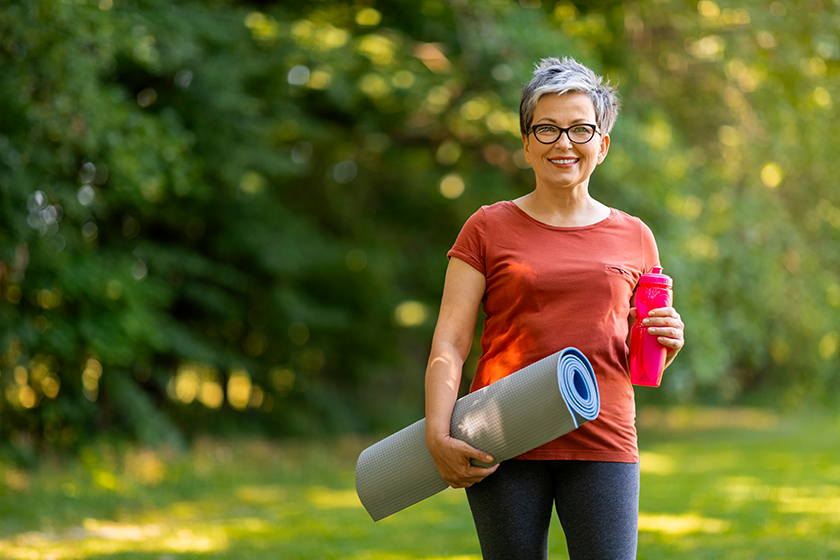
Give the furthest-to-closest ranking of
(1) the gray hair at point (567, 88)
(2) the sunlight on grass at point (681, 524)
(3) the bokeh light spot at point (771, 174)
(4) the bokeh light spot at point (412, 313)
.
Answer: (4) the bokeh light spot at point (412, 313) → (3) the bokeh light spot at point (771, 174) → (2) the sunlight on grass at point (681, 524) → (1) the gray hair at point (567, 88)

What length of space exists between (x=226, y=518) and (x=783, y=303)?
765cm

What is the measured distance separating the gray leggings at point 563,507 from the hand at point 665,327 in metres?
0.32

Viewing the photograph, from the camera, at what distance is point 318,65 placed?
10.3 meters

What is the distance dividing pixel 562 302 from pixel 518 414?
30 centimetres

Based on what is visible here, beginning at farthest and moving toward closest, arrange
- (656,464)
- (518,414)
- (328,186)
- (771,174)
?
(328,186)
(656,464)
(771,174)
(518,414)

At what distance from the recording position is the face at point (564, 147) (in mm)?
2105

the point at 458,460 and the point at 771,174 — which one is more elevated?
the point at 771,174

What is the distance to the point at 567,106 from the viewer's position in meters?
2.11

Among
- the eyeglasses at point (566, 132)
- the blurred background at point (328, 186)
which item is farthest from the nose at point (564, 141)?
the blurred background at point (328, 186)

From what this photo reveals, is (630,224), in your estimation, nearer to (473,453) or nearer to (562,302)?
(562,302)

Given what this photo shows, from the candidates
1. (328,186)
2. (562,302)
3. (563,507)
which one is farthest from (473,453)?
(328,186)

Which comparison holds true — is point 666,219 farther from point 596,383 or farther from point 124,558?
point 596,383

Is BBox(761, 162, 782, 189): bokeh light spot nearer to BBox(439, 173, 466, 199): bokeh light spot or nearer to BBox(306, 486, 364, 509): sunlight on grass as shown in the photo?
BBox(439, 173, 466, 199): bokeh light spot

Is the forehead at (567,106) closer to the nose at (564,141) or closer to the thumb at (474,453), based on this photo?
the nose at (564,141)
